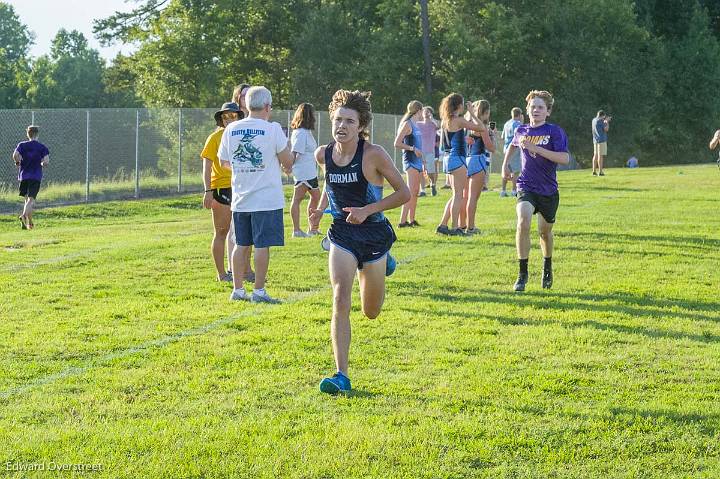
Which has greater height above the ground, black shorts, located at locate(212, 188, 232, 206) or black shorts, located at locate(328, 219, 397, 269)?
black shorts, located at locate(212, 188, 232, 206)

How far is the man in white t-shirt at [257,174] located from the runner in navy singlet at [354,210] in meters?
2.60

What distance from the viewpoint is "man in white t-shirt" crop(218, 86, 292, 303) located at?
923cm

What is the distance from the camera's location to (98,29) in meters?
53.6

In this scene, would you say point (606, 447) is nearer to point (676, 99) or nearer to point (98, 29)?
point (98, 29)

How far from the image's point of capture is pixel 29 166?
2027 cm

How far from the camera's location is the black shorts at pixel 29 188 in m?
19.8

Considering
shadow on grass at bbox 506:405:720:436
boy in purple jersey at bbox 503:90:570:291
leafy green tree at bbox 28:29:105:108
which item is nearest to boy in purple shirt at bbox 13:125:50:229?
boy in purple jersey at bbox 503:90:570:291

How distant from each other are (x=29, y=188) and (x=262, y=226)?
38.9 ft

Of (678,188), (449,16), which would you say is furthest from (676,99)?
(678,188)

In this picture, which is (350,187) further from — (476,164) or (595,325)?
(476,164)

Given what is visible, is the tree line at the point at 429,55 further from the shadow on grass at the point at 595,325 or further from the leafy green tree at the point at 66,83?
the shadow on grass at the point at 595,325

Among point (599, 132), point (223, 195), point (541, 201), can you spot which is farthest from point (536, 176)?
point (599, 132)

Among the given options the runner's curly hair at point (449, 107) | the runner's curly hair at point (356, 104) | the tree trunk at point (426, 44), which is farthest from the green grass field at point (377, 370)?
the tree trunk at point (426, 44)

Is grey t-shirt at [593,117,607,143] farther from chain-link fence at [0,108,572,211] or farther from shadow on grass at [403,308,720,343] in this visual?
shadow on grass at [403,308,720,343]
